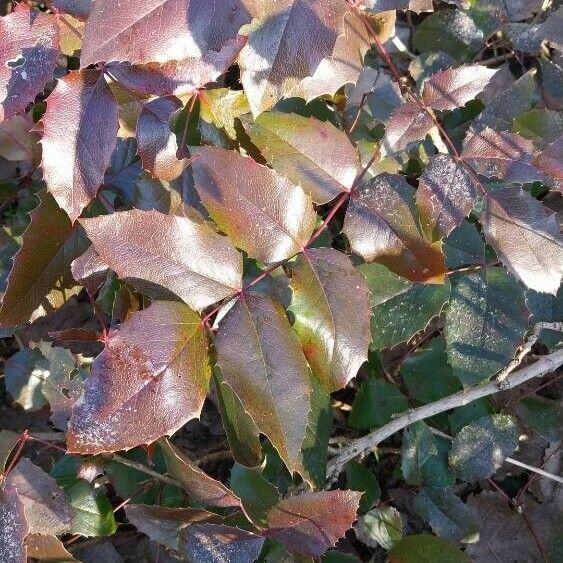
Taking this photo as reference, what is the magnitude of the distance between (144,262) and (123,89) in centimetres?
35

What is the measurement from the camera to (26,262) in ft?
3.84

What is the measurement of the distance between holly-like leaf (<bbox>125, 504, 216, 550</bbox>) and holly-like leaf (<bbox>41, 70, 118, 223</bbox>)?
0.50 metres

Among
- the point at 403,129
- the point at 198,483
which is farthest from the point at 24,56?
the point at 198,483

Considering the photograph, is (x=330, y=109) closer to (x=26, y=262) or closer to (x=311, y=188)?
(x=311, y=188)

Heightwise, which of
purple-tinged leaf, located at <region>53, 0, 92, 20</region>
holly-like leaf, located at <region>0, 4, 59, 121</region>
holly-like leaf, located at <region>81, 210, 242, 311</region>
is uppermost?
purple-tinged leaf, located at <region>53, 0, 92, 20</region>

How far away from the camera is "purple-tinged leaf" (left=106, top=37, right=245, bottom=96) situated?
3.39 ft

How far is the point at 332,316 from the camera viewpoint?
97 cm

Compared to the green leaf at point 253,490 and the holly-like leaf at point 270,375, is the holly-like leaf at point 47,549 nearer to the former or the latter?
the green leaf at point 253,490

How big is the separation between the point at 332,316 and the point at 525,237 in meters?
0.36

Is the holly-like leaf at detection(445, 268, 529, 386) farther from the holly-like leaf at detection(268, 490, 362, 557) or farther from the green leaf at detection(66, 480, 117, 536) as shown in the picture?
the green leaf at detection(66, 480, 117, 536)

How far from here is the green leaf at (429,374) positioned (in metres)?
1.42

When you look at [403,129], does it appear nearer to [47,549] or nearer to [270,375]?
[270,375]

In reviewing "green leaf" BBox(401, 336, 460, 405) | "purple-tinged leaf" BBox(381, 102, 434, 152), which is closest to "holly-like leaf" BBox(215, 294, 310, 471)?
"purple-tinged leaf" BBox(381, 102, 434, 152)

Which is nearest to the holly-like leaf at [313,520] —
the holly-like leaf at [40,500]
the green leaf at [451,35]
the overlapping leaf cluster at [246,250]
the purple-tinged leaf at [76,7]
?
the overlapping leaf cluster at [246,250]
